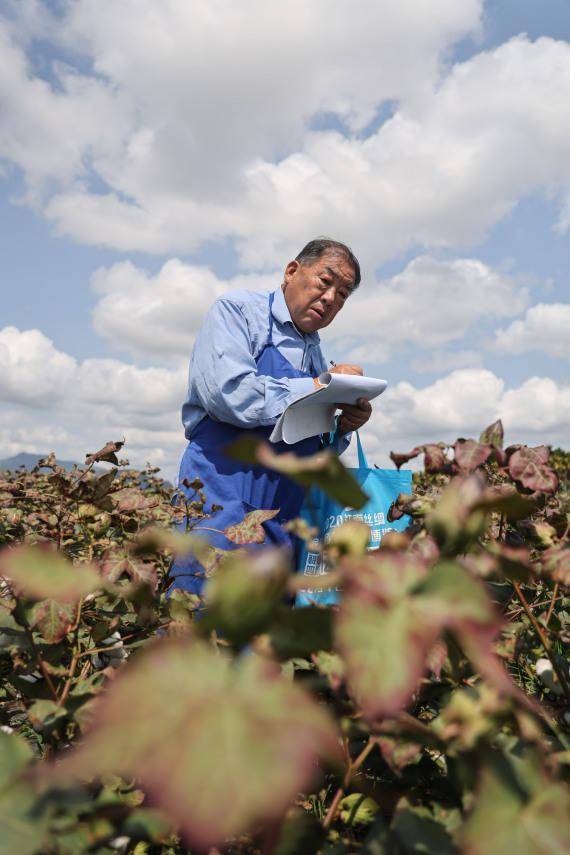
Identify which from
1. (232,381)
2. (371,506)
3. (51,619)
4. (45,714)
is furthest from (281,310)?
(45,714)

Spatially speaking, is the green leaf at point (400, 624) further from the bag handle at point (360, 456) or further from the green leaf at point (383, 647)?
the bag handle at point (360, 456)

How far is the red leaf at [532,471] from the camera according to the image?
3.87 ft

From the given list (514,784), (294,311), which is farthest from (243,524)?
(294,311)

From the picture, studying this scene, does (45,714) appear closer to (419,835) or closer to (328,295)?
(419,835)

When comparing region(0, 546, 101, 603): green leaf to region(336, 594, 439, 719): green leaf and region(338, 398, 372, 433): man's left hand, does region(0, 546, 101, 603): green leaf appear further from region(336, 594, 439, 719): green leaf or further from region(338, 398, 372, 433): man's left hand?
region(338, 398, 372, 433): man's left hand

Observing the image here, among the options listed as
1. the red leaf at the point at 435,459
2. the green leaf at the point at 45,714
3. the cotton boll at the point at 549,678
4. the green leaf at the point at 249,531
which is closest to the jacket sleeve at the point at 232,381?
the green leaf at the point at 249,531

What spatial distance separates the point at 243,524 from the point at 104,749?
1.24m

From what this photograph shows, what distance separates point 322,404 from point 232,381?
1.39ft

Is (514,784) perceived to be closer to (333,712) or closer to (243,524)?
(333,712)

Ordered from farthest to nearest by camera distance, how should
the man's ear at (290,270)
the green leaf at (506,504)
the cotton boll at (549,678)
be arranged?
1. the man's ear at (290,270)
2. the cotton boll at (549,678)
3. the green leaf at (506,504)

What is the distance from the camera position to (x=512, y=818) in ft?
1.87

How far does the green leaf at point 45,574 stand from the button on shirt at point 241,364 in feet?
7.25

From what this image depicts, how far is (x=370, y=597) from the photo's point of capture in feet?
1.82

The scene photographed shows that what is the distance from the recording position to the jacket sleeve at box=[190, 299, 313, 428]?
2838 mm
